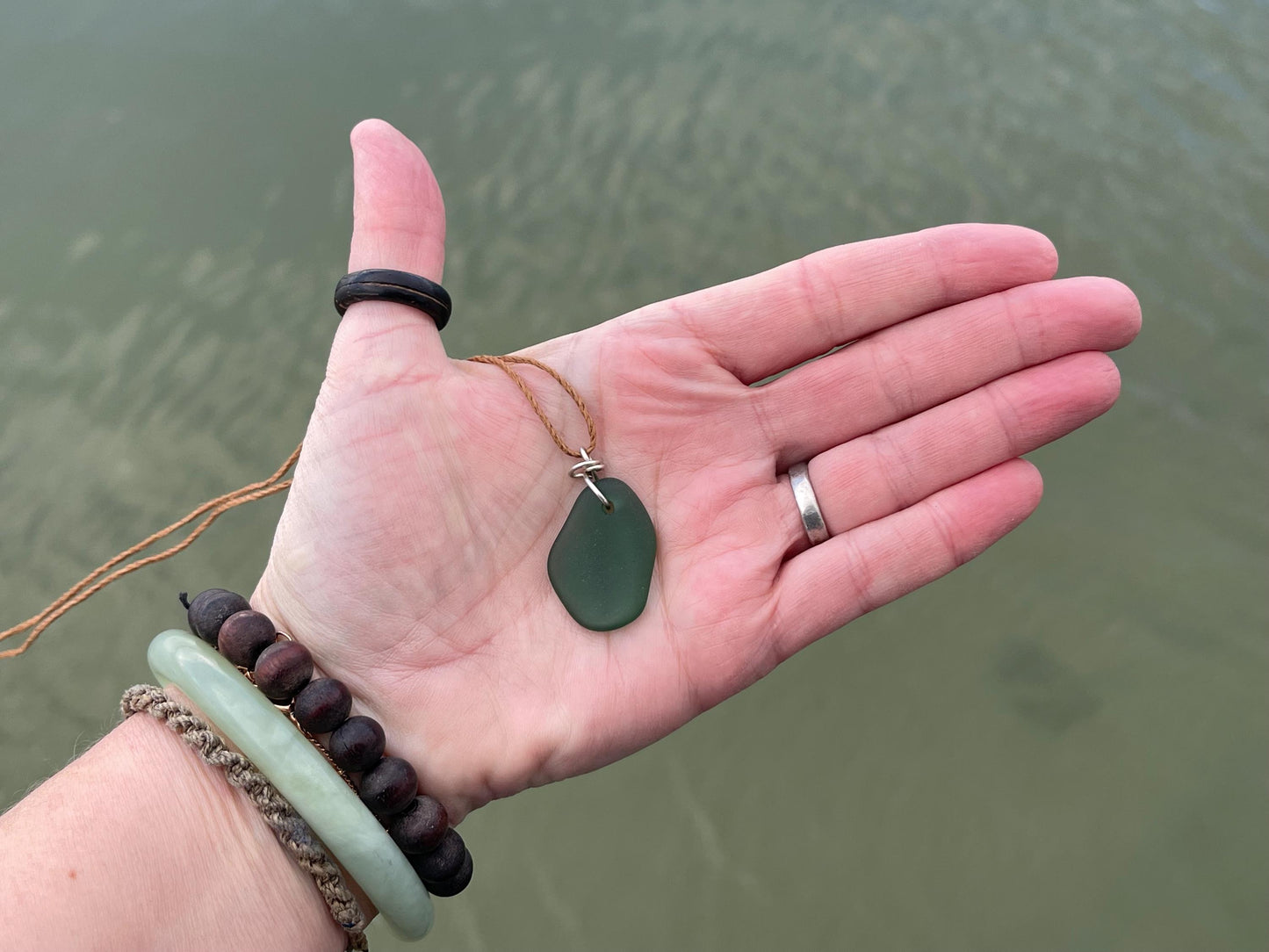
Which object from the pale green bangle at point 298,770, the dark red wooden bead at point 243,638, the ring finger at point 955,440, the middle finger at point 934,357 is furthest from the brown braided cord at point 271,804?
the middle finger at point 934,357

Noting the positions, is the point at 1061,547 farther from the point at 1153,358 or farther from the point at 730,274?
the point at 730,274

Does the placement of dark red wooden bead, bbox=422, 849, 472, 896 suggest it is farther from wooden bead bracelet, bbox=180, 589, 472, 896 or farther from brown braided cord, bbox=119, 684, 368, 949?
brown braided cord, bbox=119, 684, 368, 949

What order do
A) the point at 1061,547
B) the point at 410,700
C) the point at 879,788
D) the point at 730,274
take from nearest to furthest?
1. the point at 410,700
2. the point at 879,788
3. the point at 1061,547
4. the point at 730,274

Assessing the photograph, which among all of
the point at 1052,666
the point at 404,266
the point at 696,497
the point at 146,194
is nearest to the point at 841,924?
the point at 1052,666

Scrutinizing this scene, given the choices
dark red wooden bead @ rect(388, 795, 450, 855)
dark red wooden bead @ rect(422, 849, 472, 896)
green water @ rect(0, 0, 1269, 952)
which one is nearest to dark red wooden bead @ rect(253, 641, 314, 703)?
dark red wooden bead @ rect(388, 795, 450, 855)

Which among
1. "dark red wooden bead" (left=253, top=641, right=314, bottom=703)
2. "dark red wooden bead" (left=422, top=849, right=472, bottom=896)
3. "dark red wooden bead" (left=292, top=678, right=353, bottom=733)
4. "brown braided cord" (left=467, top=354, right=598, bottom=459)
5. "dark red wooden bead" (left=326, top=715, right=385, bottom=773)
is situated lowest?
"dark red wooden bead" (left=422, top=849, right=472, bottom=896)

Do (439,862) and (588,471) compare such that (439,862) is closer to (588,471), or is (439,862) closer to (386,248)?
(588,471)

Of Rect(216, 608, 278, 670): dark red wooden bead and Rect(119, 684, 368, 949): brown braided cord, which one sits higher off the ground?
Rect(216, 608, 278, 670): dark red wooden bead
